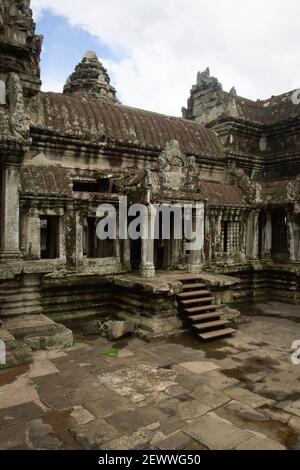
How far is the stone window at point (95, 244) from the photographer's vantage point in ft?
32.1

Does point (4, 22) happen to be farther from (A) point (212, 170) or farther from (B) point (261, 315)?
(B) point (261, 315)

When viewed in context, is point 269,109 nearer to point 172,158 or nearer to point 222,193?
point 222,193

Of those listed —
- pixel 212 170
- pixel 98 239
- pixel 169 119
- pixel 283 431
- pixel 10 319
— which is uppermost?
pixel 169 119

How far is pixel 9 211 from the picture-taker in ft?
24.1

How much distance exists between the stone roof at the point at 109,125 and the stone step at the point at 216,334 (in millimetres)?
5521

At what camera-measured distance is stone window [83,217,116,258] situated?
980 cm

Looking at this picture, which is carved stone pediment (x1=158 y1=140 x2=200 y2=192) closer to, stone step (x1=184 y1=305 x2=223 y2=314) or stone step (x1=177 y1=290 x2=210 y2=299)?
stone step (x1=177 y1=290 x2=210 y2=299)

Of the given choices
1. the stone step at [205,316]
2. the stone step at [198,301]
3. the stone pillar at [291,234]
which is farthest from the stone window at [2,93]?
the stone pillar at [291,234]

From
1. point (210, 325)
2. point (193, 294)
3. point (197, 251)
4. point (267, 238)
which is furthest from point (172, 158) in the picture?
point (267, 238)

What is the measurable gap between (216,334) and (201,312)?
825 mm

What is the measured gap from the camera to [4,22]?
25.8ft

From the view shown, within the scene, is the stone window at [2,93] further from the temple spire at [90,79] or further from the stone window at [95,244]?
the temple spire at [90,79]
